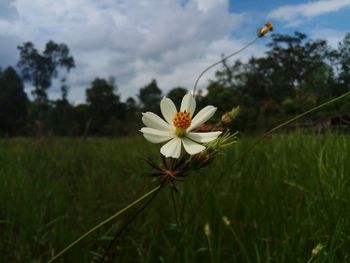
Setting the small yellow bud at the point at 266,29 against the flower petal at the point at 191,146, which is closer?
the flower petal at the point at 191,146

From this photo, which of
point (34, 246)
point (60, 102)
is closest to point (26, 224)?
point (34, 246)

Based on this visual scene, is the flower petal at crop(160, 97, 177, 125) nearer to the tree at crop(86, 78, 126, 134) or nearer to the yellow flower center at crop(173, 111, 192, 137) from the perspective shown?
the yellow flower center at crop(173, 111, 192, 137)

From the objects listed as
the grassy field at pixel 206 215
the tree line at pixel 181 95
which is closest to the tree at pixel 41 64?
the tree line at pixel 181 95

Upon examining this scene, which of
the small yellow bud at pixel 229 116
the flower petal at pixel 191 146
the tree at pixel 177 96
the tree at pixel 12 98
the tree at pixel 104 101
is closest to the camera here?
the flower petal at pixel 191 146

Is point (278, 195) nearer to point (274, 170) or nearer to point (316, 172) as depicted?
point (316, 172)

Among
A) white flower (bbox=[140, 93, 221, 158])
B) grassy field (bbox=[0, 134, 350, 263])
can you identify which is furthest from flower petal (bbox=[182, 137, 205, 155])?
grassy field (bbox=[0, 134, 350, 263])

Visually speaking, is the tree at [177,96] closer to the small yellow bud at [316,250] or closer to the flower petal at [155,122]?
the flower petal at [155,122]

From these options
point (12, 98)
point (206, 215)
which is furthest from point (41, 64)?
point (206, 215)
